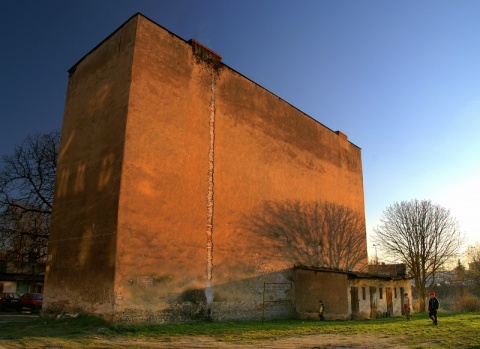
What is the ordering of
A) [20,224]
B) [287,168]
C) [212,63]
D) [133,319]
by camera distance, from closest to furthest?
[133,319] < [212,63] < [287,168] < [20,224]

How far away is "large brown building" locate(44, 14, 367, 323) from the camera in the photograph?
48.4 feet

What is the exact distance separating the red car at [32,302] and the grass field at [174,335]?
395 inches

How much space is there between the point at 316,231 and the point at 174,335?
14.4 meters

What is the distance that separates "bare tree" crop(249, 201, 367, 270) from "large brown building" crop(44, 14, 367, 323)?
26.2 inches

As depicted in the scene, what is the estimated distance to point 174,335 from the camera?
12719mm

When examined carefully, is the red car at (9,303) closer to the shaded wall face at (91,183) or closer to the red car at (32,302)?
the red car at (32,302)

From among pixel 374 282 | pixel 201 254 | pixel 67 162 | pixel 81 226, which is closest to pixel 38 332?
pixel 81 226

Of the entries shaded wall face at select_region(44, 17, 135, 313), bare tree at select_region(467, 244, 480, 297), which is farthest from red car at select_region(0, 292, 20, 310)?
bare tree at select_region(467, 244, 480, 297)

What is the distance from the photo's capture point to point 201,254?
55.6 ft

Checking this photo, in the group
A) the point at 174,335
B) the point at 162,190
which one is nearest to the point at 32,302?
the point at 162,190

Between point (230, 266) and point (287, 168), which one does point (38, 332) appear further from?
point (287, 168)

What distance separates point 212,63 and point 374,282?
52.9 feet

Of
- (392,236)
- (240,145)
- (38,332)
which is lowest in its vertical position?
(38,332)

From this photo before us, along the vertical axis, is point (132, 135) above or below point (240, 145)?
below
